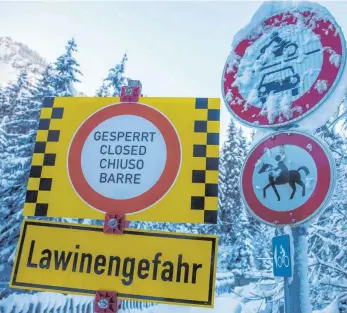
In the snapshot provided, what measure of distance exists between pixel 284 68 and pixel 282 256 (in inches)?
41.5

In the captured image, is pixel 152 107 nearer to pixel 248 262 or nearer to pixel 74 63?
pixel 74 63

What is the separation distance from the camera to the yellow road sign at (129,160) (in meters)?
1.77

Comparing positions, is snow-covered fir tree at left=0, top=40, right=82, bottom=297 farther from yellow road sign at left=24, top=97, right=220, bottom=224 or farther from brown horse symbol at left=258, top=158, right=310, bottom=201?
brown horse symbol at left=258, top=158, right=310, bottom=201

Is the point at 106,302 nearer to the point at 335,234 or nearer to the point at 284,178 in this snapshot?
the point at 284,178

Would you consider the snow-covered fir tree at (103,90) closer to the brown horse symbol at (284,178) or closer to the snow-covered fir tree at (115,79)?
the snow-covered fir tree at (115,79)

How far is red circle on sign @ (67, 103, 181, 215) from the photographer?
5.88 ft

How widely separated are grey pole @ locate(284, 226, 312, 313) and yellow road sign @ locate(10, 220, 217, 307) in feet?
1.31

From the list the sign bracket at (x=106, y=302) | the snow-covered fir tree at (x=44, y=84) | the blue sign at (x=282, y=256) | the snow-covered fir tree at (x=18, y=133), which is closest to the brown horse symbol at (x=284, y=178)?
the blue sign at (x=282, y=256)

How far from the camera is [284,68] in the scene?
1919mm

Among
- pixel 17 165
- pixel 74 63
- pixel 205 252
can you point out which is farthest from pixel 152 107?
pixel 74 63

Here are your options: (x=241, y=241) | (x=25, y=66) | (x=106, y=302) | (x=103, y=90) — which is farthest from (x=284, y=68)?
(x=25, y=66)

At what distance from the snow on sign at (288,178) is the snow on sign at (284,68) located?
0.14 meters

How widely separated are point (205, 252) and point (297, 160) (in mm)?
675

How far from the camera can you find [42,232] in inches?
70.8
